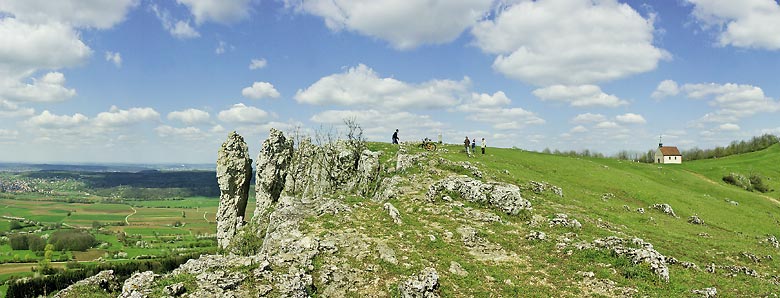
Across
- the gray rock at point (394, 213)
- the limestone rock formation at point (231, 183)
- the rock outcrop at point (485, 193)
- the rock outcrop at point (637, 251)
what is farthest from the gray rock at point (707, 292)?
the limestone rock formation at point (231, 183)

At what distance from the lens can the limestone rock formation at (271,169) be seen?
6738cm

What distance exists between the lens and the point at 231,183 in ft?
222

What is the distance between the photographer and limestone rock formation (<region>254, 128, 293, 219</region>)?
6738cm

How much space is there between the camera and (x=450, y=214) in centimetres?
3341

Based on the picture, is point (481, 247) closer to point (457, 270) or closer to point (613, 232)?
point (457, 270)

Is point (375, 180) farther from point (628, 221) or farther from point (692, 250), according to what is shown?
point (692, 250)

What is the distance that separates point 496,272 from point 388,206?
11827 mm

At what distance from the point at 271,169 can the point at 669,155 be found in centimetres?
11611

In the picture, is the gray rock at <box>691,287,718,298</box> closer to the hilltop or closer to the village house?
the hilltop

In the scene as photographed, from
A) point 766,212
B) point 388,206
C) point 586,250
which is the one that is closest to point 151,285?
point 388,206

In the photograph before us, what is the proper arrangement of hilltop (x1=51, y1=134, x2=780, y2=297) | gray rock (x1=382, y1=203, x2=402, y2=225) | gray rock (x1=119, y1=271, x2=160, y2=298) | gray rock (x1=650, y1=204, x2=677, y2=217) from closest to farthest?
gray rock (x1=119, y1=271, x2=160, y2=298), hilltop (x1=51, y1=134, x2=780, y2=297), gray rock (x1=382, y1=203, x2=402, y2=225), gray rock (x1=650, y1=204, x2=677, y2=217)

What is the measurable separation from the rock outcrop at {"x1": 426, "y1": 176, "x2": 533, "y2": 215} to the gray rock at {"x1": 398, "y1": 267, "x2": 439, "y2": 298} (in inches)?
620

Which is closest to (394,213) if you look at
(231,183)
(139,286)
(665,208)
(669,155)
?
(139,286)


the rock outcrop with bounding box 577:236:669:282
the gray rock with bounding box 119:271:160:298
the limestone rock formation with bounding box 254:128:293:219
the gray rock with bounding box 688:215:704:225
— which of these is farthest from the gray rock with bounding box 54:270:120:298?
the gray rock with bounding box 688:215:704:225
